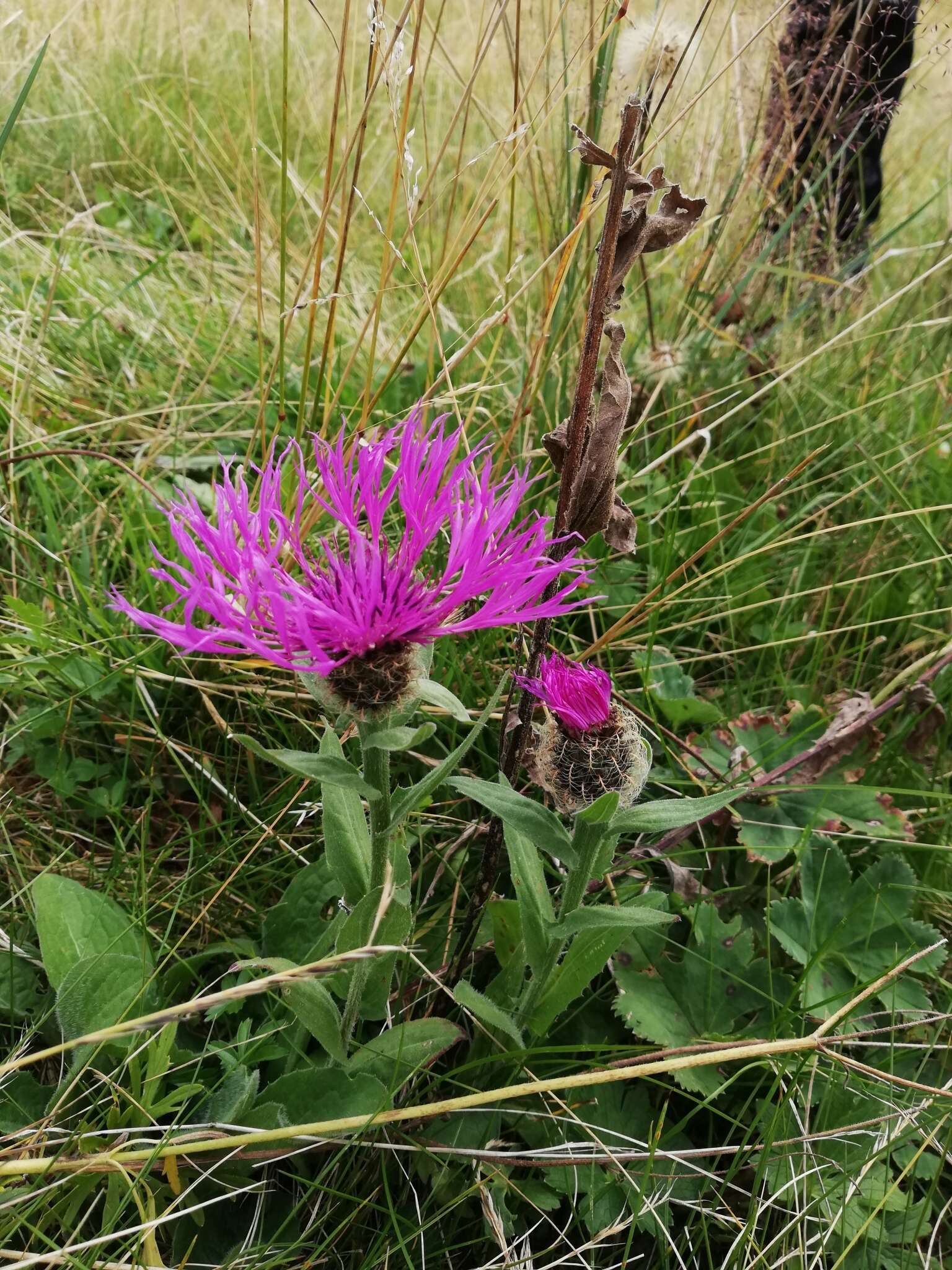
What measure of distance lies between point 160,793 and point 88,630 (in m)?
0.34

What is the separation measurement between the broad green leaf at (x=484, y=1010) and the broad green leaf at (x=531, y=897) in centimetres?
6

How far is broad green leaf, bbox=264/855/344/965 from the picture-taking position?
1.25 meters

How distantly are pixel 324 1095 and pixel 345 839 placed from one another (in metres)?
0.30

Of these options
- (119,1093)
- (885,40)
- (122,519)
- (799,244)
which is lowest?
(119,1093)

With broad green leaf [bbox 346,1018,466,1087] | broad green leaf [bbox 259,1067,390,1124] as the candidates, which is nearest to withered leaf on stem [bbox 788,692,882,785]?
broad green leaf [bbox 346,1018,466,1087]

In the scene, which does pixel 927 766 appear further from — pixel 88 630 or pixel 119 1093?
pixel 88 630

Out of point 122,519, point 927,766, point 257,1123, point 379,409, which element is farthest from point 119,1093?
point 379,409

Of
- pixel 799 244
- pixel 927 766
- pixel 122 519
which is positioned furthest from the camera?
pixel 799 244

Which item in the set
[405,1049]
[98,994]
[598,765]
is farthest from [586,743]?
[98,994]

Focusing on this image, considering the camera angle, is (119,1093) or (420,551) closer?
(420,551)

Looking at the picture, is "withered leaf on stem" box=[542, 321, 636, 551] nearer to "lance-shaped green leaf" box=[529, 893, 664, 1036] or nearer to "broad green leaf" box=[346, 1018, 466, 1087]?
"lance-shaped green leaf" box=[529, 893, 664, 1036]

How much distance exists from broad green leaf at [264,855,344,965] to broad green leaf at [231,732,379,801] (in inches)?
16.3

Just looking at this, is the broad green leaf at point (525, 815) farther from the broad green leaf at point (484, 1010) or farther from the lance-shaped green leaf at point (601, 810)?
the broad green leaf at point (484, 1010)

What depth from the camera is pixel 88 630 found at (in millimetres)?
1639
